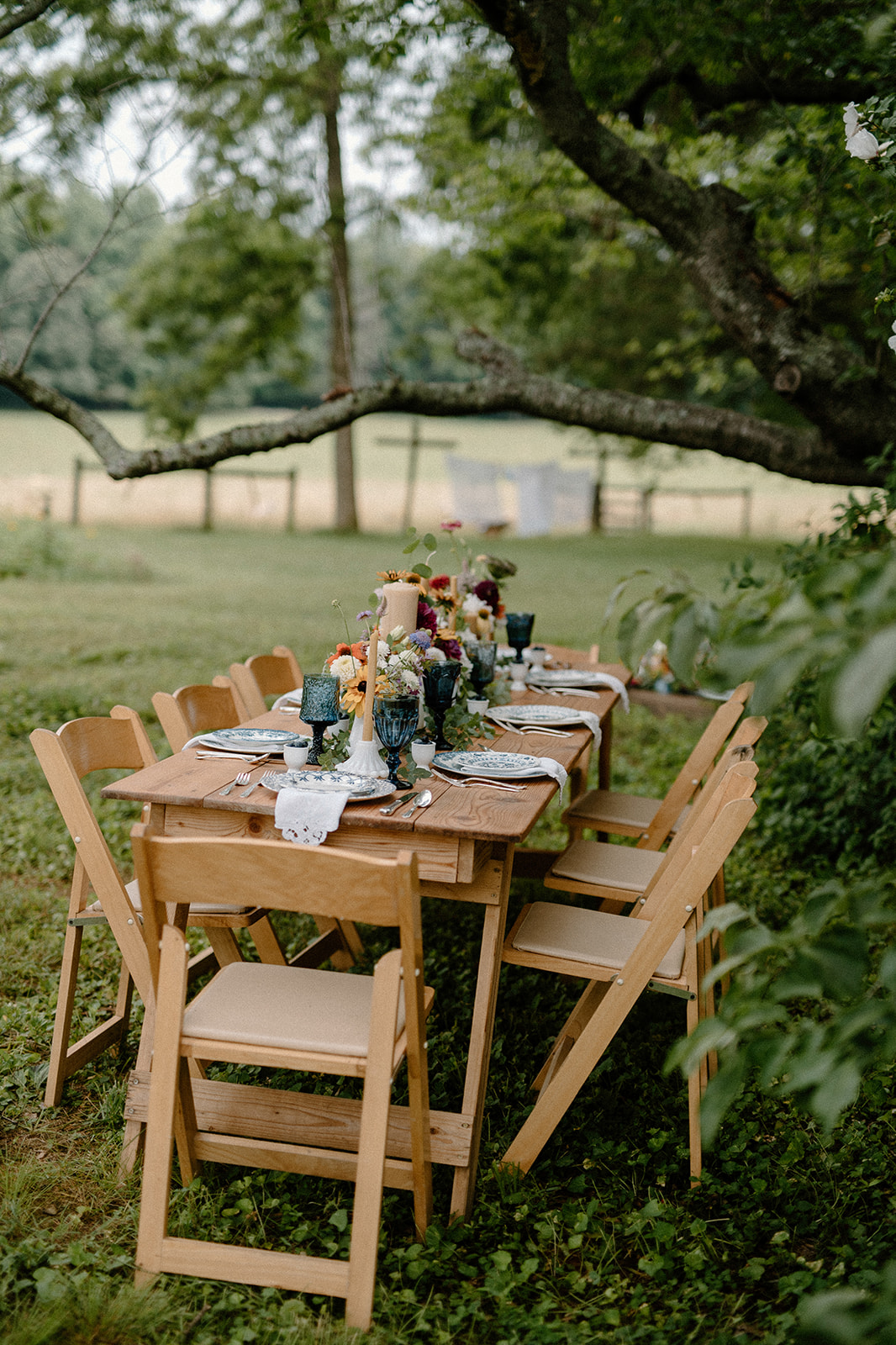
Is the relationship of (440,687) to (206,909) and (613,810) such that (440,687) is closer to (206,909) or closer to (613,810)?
(206,909)

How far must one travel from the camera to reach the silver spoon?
2.39 metres

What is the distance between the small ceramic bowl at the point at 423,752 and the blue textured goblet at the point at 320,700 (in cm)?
22

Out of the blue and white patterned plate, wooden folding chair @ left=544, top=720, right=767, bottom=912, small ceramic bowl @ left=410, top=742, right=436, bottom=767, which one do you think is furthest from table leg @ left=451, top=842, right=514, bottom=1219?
wooden folding chair @ left=544, top=720, right=767, bottom=912

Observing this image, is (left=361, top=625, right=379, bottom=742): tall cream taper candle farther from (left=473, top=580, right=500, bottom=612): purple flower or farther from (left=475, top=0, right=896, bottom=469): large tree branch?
(left=475, top=0, right=896, bottom=469): large tree branch

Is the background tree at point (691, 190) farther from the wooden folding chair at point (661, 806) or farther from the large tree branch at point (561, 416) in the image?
the wooden folding chair at point (661, 806)

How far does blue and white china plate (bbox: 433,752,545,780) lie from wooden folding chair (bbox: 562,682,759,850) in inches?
35.0

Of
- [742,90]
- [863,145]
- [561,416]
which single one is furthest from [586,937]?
[742,90]

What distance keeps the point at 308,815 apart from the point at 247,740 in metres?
0.67

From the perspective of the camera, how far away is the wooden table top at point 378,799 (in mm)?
2314

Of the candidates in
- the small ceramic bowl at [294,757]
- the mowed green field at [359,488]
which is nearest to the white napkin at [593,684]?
the small ceramic bowl at [294,757]

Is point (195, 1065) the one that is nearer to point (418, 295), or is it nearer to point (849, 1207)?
point (849, 1207)

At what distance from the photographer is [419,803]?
8.11 ft

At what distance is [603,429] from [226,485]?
16.0 metres

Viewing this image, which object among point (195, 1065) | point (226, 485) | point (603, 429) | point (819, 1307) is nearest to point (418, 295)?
point (226, 485)
